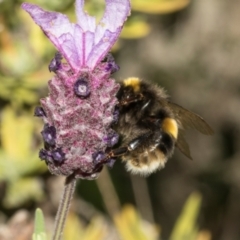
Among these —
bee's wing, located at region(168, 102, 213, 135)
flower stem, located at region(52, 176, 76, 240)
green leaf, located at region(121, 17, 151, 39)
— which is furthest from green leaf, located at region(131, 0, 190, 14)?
flower stem, located at region(52, 176, 76, 240)

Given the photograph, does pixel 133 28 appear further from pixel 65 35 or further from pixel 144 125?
pixel 65 35

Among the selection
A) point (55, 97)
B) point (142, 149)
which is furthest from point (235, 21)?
point (55, 97)

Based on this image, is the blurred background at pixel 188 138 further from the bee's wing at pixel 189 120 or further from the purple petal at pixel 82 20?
the purple petal at pixel 82 20

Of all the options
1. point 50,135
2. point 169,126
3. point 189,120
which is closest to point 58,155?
point 50,135

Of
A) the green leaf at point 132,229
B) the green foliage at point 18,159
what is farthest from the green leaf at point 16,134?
the green leaf at point 132,229

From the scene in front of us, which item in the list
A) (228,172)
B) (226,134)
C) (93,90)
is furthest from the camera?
(226,134)

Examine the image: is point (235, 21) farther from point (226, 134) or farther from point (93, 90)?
point (93, 90)

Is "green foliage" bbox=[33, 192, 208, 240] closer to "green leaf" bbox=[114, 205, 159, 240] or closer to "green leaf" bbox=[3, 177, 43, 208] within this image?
"green leaf" bbox=[114, 205, 159, 240]
